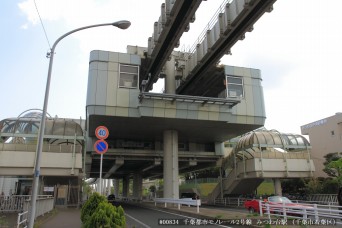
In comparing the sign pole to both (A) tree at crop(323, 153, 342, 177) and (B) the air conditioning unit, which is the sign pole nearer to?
(B) the air conditioning unit

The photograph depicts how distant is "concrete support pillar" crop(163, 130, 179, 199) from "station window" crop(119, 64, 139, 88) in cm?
676

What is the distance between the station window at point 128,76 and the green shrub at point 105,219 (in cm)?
2116

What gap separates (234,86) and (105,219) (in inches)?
1003

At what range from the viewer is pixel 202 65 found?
28.5 m

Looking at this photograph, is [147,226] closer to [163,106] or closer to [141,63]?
[163,106]

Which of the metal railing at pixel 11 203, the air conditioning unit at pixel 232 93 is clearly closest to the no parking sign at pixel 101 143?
the metal railing at pixel 11 203

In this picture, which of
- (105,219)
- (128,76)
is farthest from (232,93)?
(105,219)

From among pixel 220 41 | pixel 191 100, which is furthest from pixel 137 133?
pixel 220 41

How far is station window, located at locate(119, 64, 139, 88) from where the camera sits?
29031 mm

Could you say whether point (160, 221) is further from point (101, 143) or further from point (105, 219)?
point (105, 219)

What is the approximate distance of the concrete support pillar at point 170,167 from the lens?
30.7 metres

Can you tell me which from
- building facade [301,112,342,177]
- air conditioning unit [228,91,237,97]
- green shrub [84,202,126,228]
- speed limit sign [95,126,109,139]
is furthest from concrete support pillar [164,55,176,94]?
building facade [301,112,342,177]

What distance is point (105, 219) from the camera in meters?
7.98

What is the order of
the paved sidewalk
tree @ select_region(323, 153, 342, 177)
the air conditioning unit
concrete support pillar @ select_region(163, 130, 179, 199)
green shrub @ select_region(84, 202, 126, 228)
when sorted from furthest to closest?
the air conditioning unit < concrete support pillar @ select_region(163, 130, 179, 199) < tree @ select_region(323, 153, 342, 177) < the paved sidewalk < green shrub @ select_region(84, 202, 126, 228)
